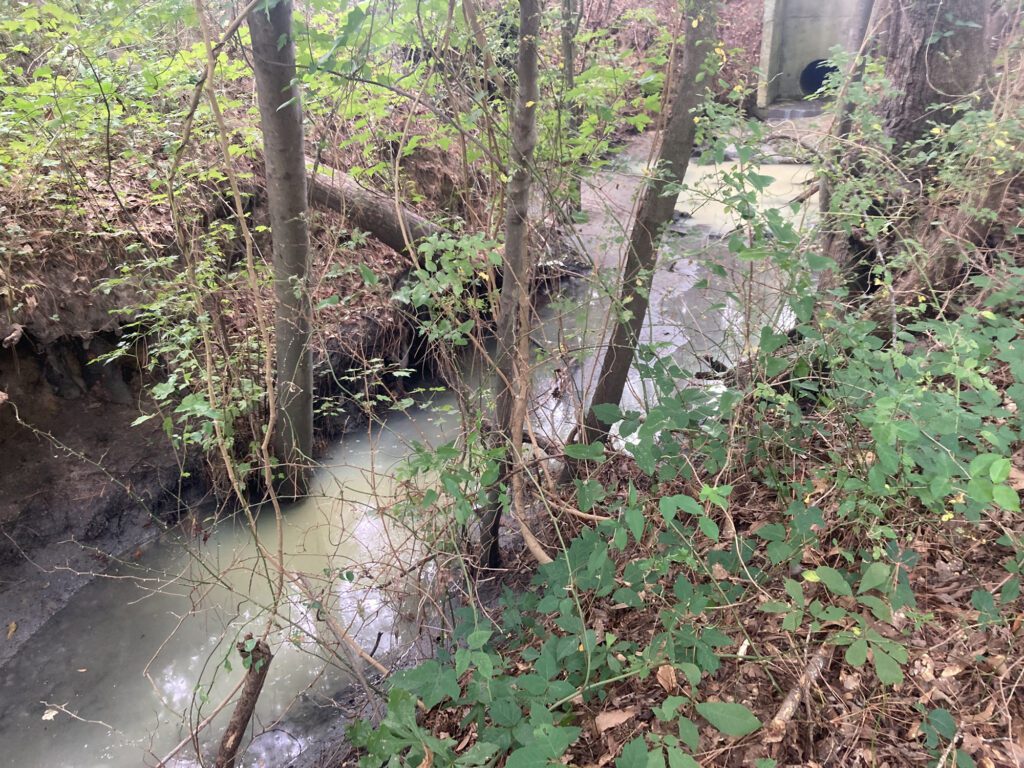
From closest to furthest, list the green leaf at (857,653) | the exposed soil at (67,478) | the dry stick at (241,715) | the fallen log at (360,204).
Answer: the green leaf at (857,653) < the dry stick at (241,715) < the exposed soil at (67,478) < the fallen log at (360,204)

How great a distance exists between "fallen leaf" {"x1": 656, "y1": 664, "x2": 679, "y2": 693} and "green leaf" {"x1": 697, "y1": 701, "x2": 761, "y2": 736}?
36 centimetres

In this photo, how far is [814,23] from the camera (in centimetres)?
1206

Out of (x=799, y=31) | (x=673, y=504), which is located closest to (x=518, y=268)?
(x=673, y=504)

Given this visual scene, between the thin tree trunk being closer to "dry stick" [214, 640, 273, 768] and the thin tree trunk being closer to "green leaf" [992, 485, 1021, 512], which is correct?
"green leaf" [992, 485, 1021, 512]

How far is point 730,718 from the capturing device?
1.69 m

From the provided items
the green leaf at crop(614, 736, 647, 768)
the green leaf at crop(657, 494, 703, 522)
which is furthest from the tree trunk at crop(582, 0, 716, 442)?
the green leaf at crop(614, 736, 647, 768)

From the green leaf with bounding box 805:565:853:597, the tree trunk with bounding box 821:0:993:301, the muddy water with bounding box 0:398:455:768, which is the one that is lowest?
the muddy water with bounding box 0:398:455:768

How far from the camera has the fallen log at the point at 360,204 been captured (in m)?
4.87

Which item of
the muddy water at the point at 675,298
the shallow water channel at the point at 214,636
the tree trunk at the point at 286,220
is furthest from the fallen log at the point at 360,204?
the shallow water channel at the point at 214,636

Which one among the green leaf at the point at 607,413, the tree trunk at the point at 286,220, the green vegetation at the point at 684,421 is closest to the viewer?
the green vegetation at the point at 684,421

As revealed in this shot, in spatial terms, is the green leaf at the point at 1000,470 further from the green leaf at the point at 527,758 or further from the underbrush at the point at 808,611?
the green leaf at the point at 527,758

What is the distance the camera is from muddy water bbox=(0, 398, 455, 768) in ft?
10.5

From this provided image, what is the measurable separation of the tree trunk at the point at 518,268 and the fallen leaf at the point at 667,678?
36.0 inches

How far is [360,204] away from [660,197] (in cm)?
280
